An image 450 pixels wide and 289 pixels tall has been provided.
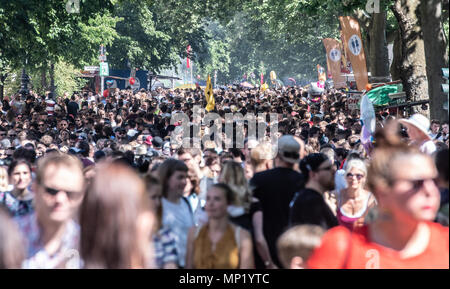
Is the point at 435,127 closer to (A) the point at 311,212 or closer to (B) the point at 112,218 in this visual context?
(A) the point at 311,212

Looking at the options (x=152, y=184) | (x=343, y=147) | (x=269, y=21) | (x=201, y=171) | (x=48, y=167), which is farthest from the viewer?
(x=269, y=21)

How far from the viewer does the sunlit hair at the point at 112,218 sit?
12.5 ft

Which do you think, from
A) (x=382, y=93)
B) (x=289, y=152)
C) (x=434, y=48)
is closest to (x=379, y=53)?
(x=382, y=93)

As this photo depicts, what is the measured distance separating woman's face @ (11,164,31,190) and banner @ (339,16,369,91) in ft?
43.1

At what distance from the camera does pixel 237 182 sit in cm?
649

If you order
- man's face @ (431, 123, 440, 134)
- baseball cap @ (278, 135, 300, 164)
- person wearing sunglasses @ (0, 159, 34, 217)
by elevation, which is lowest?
person wearing sunglasses @ (0, 159, 34, 217)

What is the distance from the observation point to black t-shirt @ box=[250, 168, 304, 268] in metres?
6.25

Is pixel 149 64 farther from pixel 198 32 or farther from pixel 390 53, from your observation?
pixel 390 53

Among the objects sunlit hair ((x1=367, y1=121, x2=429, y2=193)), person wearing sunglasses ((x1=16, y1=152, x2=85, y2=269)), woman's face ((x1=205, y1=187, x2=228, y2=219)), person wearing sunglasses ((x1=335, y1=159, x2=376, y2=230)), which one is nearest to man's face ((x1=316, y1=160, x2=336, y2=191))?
person wearing sunglasses ((x1=335, y1=159, x2=376, y2=230))

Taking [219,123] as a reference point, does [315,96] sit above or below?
above

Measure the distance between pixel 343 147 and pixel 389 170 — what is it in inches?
333

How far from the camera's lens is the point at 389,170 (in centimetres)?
A: 373

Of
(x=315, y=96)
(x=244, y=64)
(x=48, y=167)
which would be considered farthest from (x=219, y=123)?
(x=244, y=64)

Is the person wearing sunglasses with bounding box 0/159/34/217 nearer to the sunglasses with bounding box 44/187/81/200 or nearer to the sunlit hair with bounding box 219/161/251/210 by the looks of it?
the sunlit hair with bounding box 219/161/251/210
